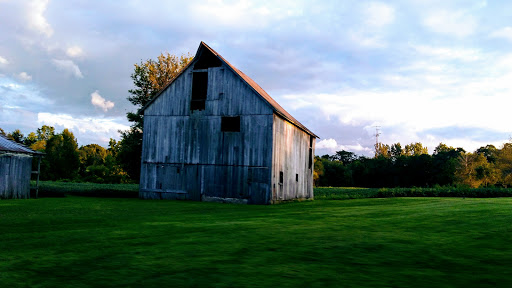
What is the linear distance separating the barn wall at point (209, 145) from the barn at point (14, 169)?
278 inches

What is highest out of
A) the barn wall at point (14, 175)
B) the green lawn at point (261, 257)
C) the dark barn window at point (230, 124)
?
the dark barn window at point (230, 124)

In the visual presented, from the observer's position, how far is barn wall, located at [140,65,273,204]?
2256cm

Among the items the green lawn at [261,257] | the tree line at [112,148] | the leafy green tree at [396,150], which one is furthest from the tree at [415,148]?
the green lawn at [261,257]

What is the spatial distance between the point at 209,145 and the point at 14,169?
11.9 metres

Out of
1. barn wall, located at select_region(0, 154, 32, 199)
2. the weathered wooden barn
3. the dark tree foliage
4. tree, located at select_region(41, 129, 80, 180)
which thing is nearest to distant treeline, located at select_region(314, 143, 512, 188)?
the dark tree foliage

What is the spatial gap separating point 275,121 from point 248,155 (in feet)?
8.70

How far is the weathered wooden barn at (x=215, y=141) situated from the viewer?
22.6m

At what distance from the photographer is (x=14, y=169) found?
2312cm

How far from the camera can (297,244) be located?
20.5 feet

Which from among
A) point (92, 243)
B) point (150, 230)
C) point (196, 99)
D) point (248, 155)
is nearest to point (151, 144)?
point (196, 99)

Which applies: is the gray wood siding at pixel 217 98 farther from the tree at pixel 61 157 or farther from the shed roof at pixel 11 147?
the tree at pixel 61 157

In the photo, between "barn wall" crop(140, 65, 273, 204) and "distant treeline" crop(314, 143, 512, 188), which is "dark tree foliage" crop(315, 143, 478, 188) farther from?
"barn wall" crop(140, 65, 273, 204)

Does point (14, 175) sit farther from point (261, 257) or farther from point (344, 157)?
point (344, 157)

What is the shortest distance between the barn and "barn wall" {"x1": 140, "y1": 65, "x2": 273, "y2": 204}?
7054mm
